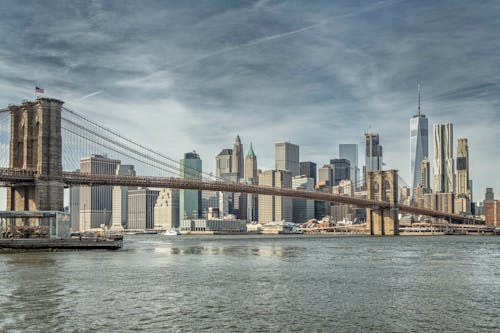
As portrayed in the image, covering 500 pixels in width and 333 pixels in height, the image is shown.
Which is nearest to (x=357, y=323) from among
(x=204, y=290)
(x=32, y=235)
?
(x=204, y=290)

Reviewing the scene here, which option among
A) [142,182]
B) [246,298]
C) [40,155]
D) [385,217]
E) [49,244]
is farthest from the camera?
[385,217]

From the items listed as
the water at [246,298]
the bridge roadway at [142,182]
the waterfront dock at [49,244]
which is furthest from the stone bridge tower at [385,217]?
the water at [246,298]

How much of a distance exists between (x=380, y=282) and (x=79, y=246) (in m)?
39.3

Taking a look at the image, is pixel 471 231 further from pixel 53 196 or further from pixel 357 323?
pixel 357 323

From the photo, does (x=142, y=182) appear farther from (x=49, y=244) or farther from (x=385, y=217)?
(x=385, y=217)

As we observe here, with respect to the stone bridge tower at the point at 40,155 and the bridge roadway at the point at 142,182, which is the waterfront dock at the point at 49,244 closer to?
the stone bridge tower at the point at 40,155

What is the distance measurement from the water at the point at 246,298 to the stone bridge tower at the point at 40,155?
27.4m

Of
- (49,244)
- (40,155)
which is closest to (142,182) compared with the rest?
(40,155)

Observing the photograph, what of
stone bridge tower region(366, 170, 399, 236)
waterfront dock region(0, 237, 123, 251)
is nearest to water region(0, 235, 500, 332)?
waterfront dock region(0, 237, 123, 251)

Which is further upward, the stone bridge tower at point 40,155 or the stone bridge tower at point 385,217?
the stone bridge tower at point 40,155

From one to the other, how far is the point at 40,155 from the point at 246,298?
2013 inches

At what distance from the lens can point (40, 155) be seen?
235 feet

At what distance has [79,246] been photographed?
63469mm

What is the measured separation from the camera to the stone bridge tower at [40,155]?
234ft
